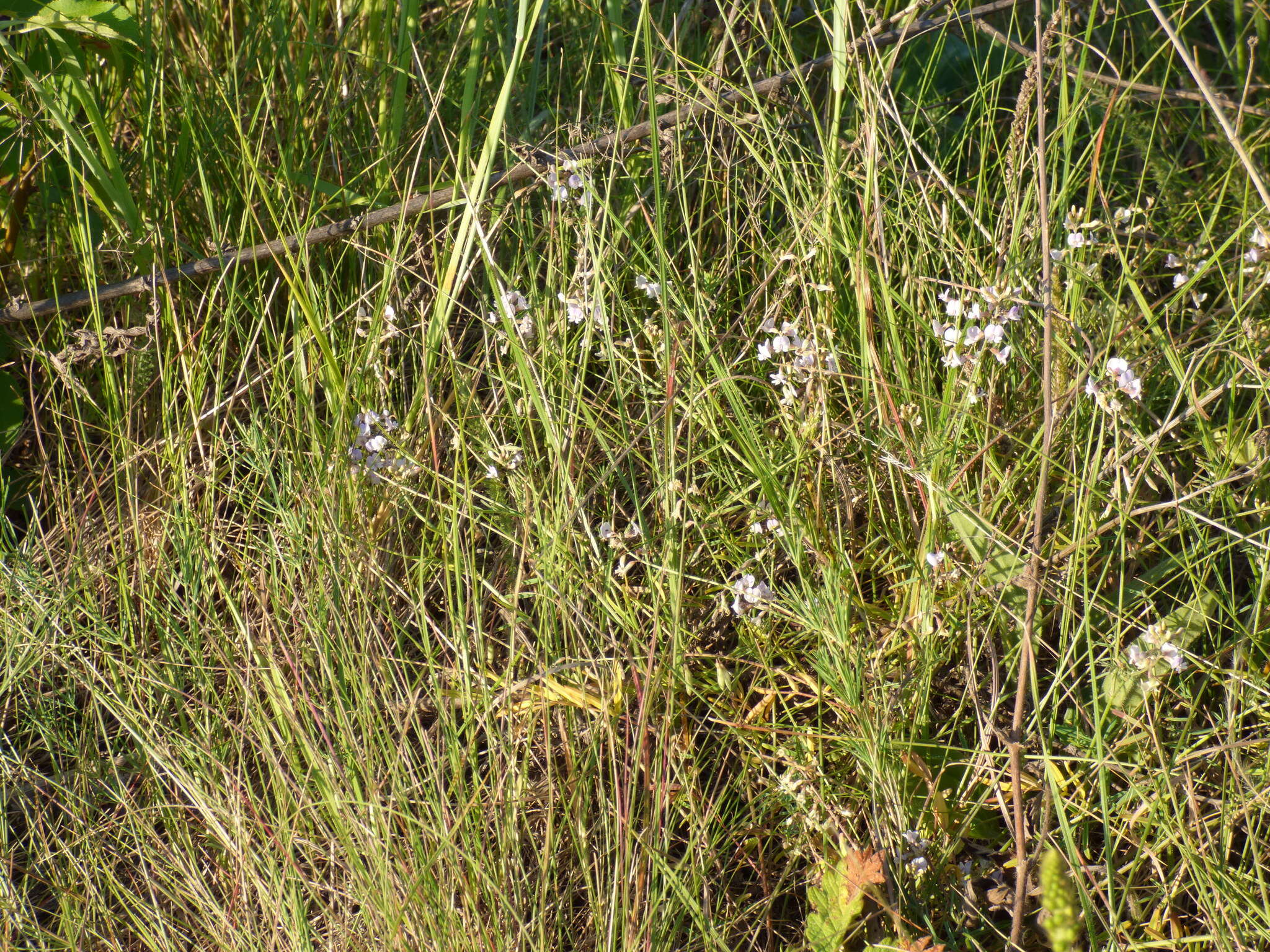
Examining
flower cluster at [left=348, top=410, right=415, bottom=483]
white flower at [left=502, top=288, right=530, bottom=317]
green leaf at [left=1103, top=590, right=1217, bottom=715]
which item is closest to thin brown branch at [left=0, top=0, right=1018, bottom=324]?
white flower at [left=502, top=288, right=530, bottom=317]

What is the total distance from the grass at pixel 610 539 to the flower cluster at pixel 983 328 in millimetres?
27

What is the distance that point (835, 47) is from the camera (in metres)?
1.53

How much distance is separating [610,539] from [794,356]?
1.19ft

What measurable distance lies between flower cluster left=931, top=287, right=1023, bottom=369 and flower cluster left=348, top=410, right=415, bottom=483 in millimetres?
704

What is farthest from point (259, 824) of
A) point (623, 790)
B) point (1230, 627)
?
point (1230, 627)

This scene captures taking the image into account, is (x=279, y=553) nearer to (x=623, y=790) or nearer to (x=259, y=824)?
(x=259, y=824)

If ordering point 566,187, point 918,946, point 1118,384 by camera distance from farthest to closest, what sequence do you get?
point 566,187
point 1118,384
point 918,946

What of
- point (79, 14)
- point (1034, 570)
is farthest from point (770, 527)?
point (79, 14)

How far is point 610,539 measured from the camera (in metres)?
1.36

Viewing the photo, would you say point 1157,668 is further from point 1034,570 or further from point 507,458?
point 507,458

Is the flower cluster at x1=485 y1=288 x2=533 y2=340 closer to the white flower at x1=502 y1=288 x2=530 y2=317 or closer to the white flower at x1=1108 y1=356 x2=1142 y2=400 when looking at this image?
the white flower at x1=502 y1=288 x2=530 y2=317

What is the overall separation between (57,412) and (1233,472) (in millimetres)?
1556

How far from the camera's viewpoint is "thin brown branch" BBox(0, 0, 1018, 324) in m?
1.56

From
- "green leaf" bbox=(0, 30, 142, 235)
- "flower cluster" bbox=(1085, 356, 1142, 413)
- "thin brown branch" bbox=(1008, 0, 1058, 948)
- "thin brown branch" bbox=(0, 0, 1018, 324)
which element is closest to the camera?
"thin brown branch" bbox=(1008, 0, 1058, 948)
